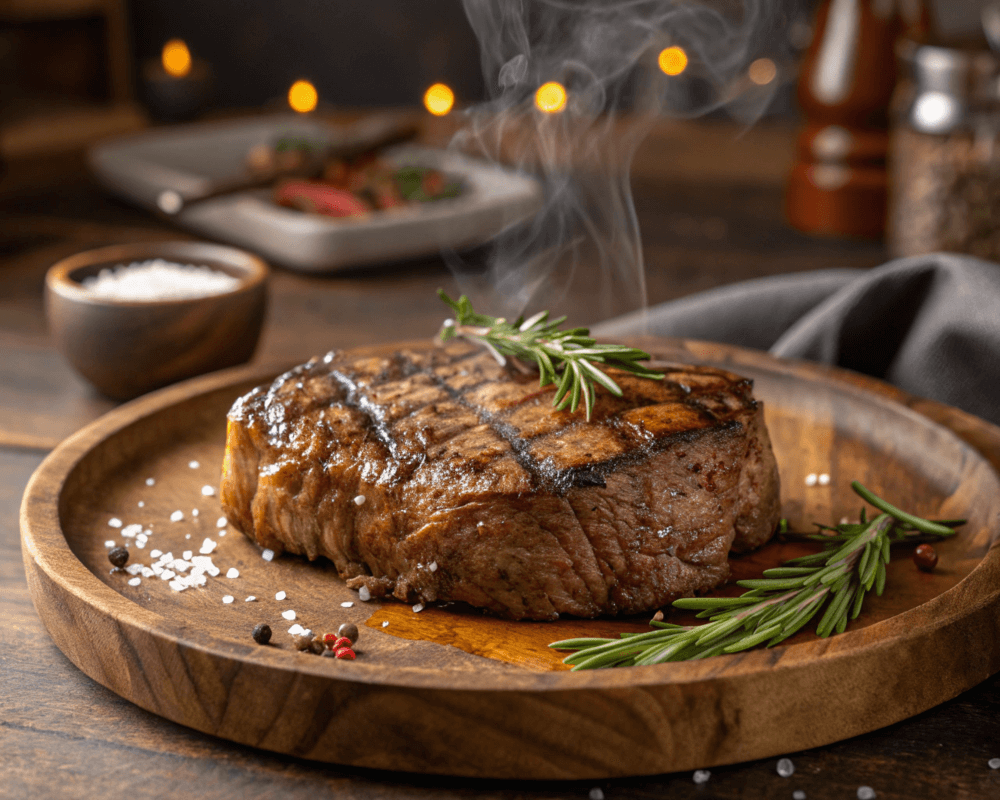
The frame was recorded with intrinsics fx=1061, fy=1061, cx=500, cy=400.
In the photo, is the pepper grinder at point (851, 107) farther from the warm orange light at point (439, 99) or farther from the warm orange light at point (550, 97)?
the warm orange light at point (439, 99)

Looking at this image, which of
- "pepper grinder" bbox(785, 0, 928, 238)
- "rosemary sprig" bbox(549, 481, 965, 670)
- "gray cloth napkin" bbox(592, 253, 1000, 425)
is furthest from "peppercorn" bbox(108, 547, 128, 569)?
"pepper grinder" bbox(785, 0, 928, 238)

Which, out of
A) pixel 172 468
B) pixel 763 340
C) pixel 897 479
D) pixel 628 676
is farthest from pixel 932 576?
pixel 172 468

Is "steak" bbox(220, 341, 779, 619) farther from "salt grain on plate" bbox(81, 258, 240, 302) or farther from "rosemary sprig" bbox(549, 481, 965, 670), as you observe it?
"salt grain on plate" bbox(81, 258, 240, 302)

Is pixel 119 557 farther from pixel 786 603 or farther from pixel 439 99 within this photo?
pixel 439 99

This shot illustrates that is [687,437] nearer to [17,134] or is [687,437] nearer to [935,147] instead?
[935,147]

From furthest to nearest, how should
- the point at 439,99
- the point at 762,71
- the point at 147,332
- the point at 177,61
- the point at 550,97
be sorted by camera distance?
the point at 439,99 < the point at 177,61 < the point at 762,71 < the point at 550,97 < the point at 147,332

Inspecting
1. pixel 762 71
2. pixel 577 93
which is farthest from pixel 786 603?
pixel 762 71
